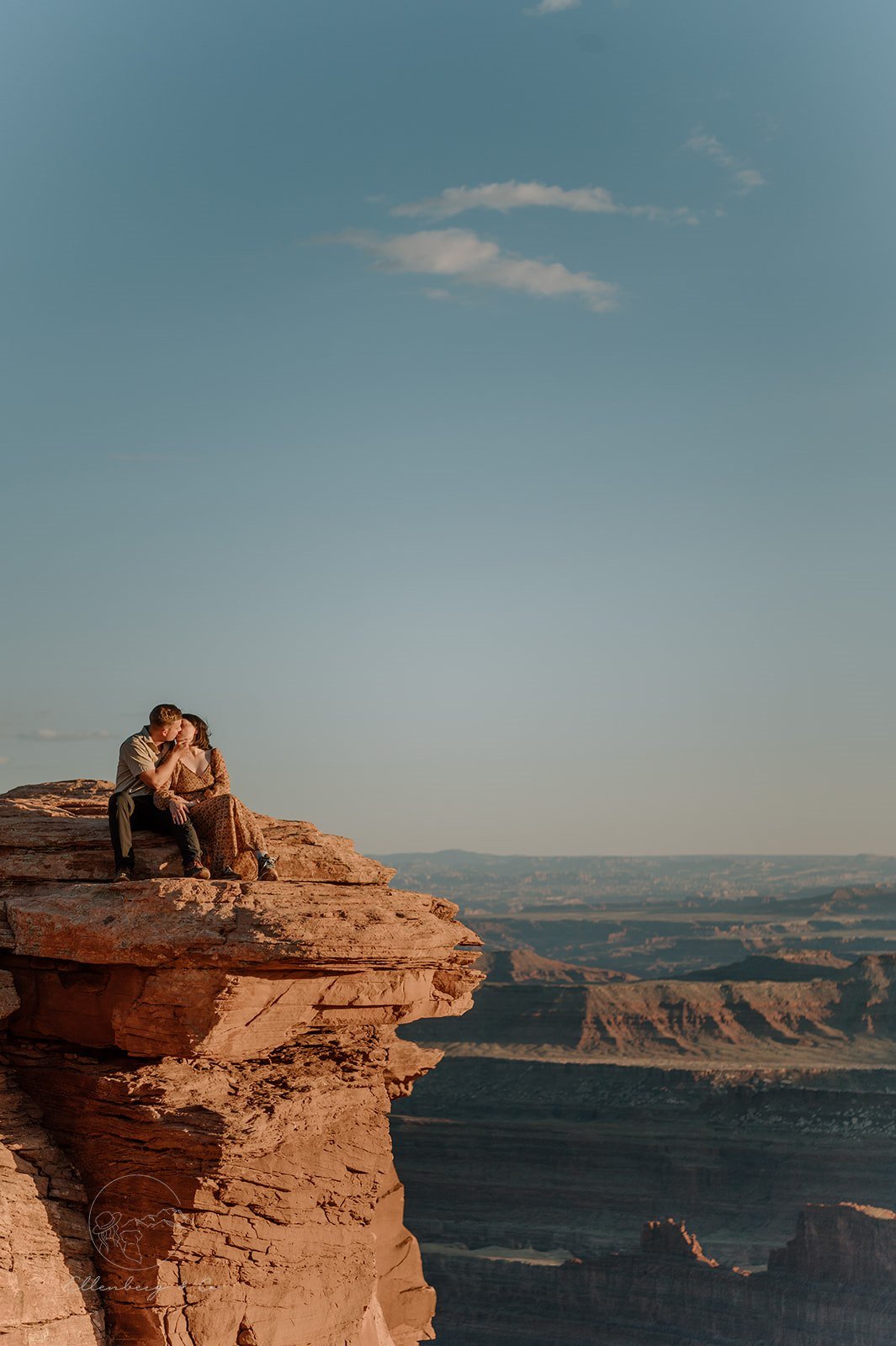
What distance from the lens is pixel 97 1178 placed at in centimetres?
1236

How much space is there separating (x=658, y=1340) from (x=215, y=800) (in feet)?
130

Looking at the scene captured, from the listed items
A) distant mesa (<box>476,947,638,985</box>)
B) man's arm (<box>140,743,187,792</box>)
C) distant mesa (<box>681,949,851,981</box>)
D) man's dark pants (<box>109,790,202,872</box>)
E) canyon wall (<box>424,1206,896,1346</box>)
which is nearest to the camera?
man's dark pants (<box>109,790,202,872</box>)

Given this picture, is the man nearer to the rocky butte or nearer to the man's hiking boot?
the rocky butte

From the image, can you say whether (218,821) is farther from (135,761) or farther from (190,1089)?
(190,1089)

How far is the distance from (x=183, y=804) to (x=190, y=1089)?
96.1 inches

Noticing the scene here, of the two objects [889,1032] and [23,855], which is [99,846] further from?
[889,1032]

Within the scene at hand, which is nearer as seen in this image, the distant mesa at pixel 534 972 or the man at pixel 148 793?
the man at pixel 148 793

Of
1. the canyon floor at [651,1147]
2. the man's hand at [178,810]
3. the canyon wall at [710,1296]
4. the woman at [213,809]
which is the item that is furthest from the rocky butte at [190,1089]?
the canyon floor at [651,1147]

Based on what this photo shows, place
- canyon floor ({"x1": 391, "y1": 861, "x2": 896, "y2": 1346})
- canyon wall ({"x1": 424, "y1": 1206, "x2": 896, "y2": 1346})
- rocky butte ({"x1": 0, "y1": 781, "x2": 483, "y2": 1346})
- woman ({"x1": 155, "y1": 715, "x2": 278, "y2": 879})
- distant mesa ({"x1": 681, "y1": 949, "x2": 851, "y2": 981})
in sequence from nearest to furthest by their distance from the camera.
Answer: rocky butte ({"x1": 0, "y1": 781, "x2": 483, "y2": 1346})
woman ({"x1": 155, "y1": 715, "x2": 278, "y2": 879})
canyon wall ({"x1": 424, "y1": 1206, "x2": 896, "y2": 1346})
canyon floor ({"x1": 391, "y1": 861, "x2": 896, "y2": 1346})
distant mesa ({"x1": 681, "y1": 949, "x2": 851, "y2": 981})

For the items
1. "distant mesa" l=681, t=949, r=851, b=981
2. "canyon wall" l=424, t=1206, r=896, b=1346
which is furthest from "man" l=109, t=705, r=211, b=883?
"distant mesa" l=681, t=949, r=851, b=981

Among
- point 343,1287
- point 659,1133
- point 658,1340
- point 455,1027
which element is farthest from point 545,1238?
point 343,1287

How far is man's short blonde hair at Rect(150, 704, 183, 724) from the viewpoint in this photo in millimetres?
13273

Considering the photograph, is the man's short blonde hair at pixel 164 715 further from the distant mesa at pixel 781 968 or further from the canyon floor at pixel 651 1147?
the distant mesa at pixel 781 968

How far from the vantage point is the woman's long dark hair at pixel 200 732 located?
1350cm
